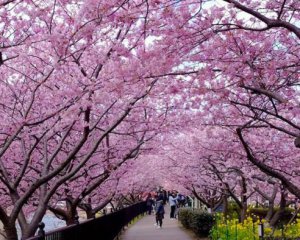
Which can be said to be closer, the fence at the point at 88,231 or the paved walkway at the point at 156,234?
the fence at the point at 88,231

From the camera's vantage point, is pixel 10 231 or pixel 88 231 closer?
pixel 10 231

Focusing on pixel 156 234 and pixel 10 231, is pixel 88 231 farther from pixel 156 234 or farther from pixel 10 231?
pixel 156 234

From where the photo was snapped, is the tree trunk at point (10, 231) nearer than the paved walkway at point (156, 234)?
Yes

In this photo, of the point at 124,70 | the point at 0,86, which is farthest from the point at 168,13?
the point at 0,86

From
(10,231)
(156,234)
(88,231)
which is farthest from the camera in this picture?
(156,234)

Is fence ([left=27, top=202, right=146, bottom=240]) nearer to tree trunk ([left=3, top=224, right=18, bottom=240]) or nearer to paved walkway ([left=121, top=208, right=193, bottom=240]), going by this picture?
tree trunk ([left=3, top=224, right=18, bottom=240])

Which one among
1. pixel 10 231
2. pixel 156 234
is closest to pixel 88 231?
pixel 10 231

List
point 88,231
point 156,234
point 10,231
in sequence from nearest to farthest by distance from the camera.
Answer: point 10,231 < point 88,231 < point 156,234

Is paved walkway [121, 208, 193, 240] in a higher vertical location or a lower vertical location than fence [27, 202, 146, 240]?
lower

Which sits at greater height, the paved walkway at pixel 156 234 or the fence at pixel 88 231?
the fence at pixel 88 231

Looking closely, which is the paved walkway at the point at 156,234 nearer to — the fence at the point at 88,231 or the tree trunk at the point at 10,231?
the fence at the point at 88,231

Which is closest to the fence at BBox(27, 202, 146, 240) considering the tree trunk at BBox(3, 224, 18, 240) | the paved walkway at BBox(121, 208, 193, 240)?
the tree trunk at BBox(3, 224, 18, 240)

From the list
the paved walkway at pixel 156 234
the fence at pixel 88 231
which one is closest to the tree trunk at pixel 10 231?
the fence at pixel 88 231

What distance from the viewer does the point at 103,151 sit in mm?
14031
